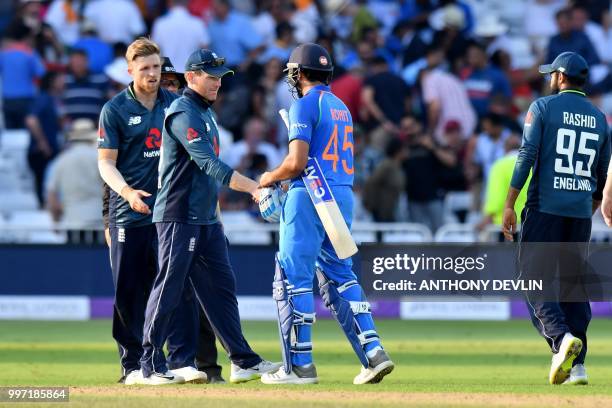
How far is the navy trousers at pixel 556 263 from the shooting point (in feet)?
34.4

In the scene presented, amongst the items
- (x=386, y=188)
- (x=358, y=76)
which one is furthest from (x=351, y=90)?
(x=386, y=188)

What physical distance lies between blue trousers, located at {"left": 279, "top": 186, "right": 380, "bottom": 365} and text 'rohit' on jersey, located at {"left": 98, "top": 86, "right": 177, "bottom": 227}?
1.22 meters

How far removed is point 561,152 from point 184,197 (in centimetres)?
276

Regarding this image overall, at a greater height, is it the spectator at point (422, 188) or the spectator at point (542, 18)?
the spectator at point (542, 18)

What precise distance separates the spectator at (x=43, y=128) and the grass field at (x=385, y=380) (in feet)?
13.1

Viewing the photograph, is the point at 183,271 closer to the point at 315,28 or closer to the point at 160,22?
the point at 160,22

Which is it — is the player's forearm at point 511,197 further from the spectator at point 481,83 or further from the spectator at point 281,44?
the spectator at point 281,44

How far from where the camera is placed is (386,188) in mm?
19562

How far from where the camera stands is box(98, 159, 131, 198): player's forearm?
10.4 metres

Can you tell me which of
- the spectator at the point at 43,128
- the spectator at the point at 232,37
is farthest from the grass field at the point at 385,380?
the spectator at the point at 232,37

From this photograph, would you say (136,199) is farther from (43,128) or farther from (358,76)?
(358,76)

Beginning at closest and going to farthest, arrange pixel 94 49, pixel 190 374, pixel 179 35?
pixel 190 374
pixel 179 35
pixel 94 49

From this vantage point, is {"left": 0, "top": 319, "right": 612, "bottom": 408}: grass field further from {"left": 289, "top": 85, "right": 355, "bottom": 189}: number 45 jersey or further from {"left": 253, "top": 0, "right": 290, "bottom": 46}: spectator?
{"left": 253, "top": 0, "right": 290, "bottom": 46}: spectator

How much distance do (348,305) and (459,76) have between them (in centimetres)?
1241
